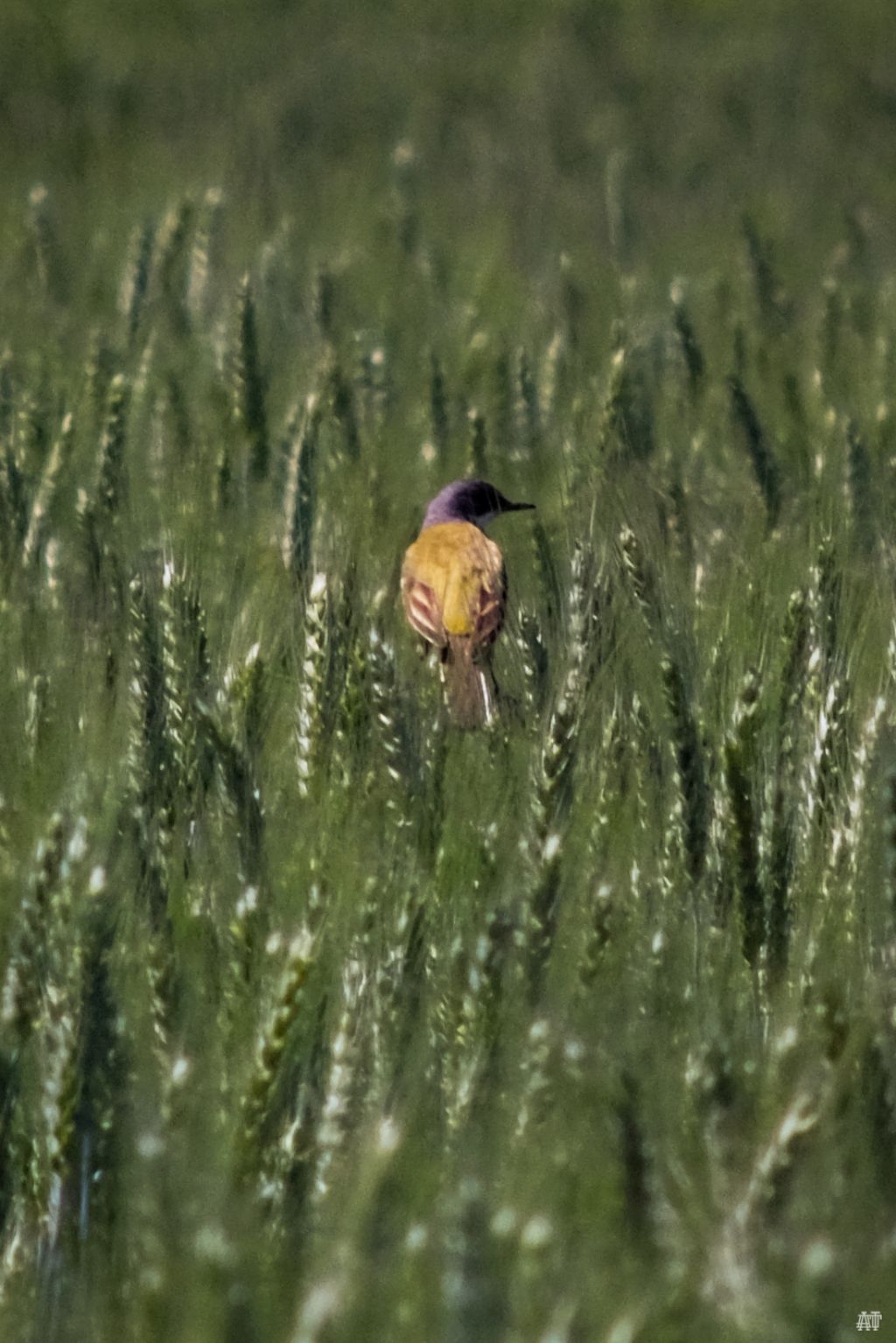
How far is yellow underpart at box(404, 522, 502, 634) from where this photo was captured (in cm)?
233

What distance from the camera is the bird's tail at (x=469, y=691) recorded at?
1573mm

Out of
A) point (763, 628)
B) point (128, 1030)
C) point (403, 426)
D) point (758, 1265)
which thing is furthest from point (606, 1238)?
point (403, 426)

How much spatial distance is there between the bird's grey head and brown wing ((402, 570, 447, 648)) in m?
0.34

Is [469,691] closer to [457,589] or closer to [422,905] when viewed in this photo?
[422,905]

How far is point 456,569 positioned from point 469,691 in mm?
687

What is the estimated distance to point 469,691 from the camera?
5.79 ft

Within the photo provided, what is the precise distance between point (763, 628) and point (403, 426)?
1266mm

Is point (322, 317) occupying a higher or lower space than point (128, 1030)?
higher

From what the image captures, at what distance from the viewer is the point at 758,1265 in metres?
1.16

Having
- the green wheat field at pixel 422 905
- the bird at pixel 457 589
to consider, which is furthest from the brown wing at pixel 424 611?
the green wheat field at pixel 422 905

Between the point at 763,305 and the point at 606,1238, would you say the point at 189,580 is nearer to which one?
the point at 606,1238

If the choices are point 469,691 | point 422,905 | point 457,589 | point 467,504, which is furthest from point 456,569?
point 422,905

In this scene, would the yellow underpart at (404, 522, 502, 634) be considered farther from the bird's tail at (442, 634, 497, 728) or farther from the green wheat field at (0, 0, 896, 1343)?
the bird's tail at (442, 634, 497, 728)

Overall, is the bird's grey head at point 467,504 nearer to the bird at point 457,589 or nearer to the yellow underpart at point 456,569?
the bird at point 457,589
